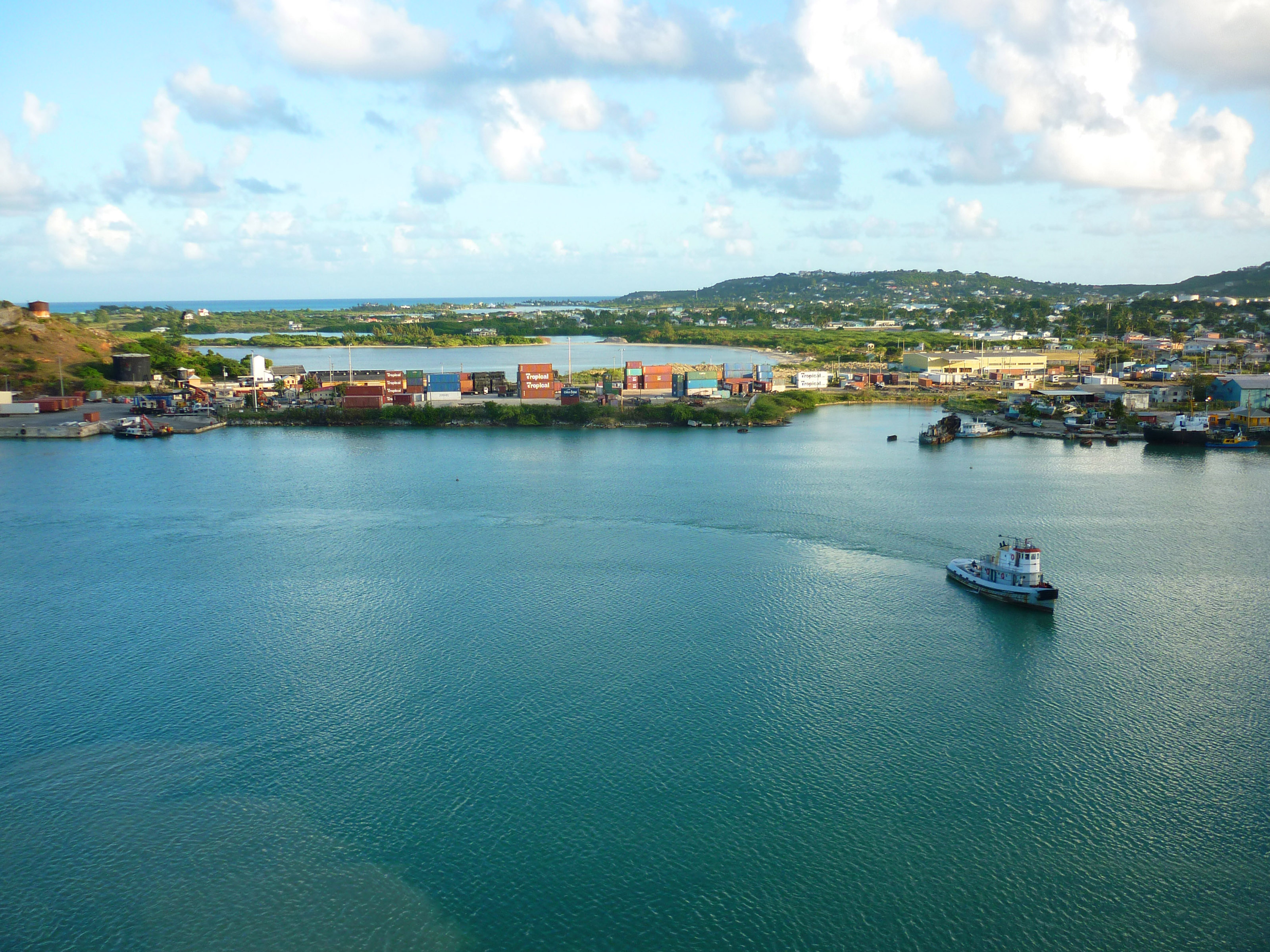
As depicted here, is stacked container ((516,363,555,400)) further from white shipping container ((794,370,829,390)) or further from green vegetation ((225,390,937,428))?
white shipping container ((794,370,829,390))

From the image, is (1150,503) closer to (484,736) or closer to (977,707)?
(977,707)

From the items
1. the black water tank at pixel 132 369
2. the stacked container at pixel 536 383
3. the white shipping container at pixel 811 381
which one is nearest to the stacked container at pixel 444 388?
the stacked container at pixel 536 383

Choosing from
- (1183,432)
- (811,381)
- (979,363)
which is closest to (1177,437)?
(1183,432)

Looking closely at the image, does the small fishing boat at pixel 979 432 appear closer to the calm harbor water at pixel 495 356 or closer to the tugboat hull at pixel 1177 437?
the tugboat hull at pixel 1177 437

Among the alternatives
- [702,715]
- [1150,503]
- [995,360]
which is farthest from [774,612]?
[995,360]

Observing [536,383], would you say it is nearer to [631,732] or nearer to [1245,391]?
[1245,391]

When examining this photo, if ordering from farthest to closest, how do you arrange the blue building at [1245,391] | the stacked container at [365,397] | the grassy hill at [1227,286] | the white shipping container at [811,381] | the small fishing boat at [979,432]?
the grassy hill at [1227,286]
the white shipping container at [811,381]
the stacked container at [365,397]
the blue building at [1245,391]
the small fishing boat at [979,432]
